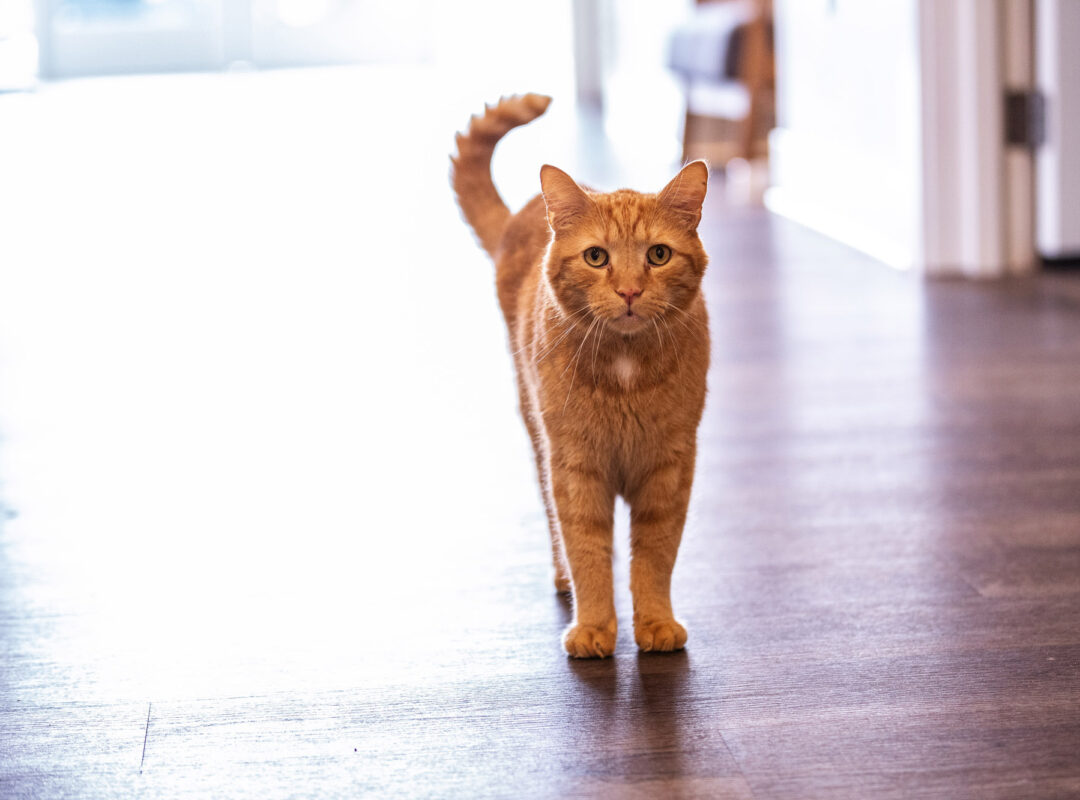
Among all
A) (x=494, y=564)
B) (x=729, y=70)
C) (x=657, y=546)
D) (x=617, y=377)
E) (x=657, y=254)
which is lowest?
(x=494, y=564)

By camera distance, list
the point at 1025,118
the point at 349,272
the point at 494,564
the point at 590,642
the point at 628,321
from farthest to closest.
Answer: the point at 349,272
the point at 1025,118
the point at 494,564
the point at 590,642
the point at 628,321

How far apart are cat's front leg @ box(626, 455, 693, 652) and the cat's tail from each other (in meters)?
0.45

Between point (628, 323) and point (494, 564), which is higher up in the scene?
point (628, 323)

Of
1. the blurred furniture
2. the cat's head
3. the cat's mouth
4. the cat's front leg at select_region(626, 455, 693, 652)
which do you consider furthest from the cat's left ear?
the blurred furniture

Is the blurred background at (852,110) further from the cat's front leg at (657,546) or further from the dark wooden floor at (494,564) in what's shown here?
the cat's front leg at (657,546)

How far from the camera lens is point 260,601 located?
1628 millimetres

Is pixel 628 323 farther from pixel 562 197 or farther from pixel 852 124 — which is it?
pixel 852 124

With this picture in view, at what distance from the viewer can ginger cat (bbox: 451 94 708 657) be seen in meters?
1.31

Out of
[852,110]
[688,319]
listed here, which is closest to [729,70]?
[852,110]

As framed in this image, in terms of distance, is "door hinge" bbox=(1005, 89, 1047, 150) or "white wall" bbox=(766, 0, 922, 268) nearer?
"door hinge" bbox=(1005, 89, 1047, 150)

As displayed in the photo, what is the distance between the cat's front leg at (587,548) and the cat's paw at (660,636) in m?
0.03

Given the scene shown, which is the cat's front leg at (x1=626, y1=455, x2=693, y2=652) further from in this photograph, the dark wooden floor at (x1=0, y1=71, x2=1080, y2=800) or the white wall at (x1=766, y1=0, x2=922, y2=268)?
the white wall at (x1=766, y1=0, x2=922, y2=268)

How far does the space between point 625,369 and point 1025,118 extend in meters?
2.29

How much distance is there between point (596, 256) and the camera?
1.32 meters
